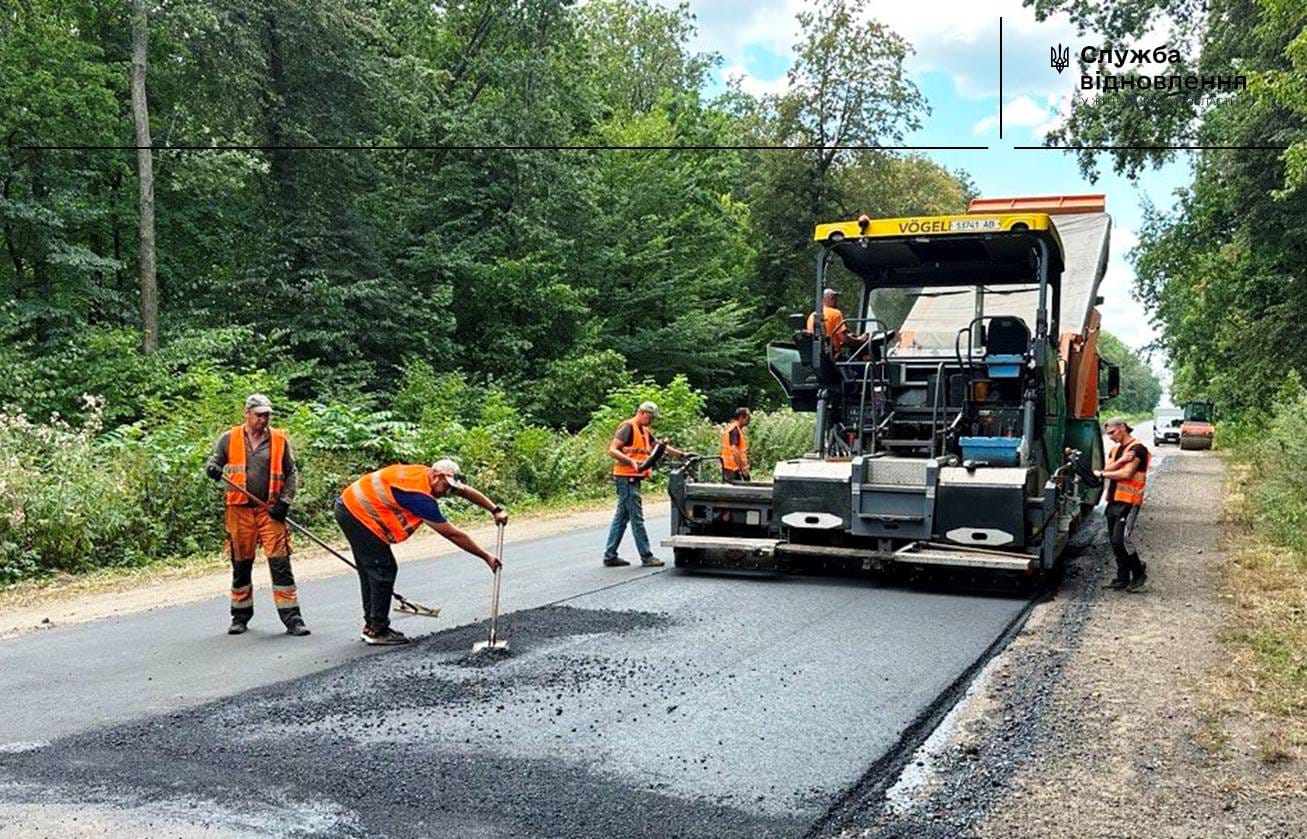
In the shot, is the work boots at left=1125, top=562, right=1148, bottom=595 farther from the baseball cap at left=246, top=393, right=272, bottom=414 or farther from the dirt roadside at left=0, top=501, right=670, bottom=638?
the baseball cap at left=246, top=393, right=272, bottom=414

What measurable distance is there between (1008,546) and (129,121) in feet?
65.9

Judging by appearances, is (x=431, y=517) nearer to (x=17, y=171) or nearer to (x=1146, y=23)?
(x=17, y=171)

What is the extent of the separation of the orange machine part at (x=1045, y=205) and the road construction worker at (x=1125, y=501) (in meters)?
4.93

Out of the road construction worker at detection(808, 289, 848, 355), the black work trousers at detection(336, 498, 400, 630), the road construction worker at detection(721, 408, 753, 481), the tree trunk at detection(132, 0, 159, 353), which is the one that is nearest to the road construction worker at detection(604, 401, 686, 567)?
the road construction worker at detection(721, 408, 753, 481)

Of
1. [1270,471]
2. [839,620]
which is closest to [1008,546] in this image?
[839,620]

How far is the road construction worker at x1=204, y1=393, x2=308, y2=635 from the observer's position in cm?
739

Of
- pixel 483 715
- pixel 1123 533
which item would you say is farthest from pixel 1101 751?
pixel 1123 533

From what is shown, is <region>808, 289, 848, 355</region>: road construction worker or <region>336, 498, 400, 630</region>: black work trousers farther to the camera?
<region>808, 289, 848, 355</region>: road construction worker

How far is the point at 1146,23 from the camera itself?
914 inches

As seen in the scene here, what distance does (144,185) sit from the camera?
→ 21266 mm

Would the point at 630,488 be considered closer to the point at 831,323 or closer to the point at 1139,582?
the point at 831,323

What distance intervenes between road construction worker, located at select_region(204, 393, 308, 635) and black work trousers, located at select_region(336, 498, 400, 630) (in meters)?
0.62

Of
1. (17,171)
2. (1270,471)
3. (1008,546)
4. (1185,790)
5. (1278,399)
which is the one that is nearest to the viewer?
(1185,790)

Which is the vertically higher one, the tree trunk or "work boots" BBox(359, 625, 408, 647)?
the tree trunk
